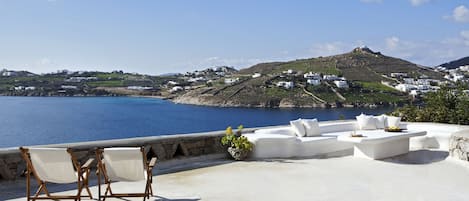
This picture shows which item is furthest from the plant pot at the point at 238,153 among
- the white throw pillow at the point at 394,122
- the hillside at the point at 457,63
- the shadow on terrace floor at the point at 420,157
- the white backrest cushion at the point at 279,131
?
the hillside at the point at 457,63

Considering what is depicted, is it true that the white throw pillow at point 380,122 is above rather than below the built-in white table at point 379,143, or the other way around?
above

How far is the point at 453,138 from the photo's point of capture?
830cm

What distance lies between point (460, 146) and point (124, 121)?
5228cm

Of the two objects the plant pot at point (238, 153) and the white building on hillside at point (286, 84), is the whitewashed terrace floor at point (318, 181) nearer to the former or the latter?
the plant pot at point (238, 153)

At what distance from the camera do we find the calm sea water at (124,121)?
4278 centimetres

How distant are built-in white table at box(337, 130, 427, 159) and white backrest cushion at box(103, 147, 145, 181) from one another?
4399mm

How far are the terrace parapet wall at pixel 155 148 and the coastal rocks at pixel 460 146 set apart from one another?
359 centimetres

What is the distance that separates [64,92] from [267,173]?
324ft

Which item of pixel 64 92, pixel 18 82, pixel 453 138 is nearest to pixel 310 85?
pixel 64 92

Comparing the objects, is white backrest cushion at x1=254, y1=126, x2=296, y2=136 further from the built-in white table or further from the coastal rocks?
the coastal rocks

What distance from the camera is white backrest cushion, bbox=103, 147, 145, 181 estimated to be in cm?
463

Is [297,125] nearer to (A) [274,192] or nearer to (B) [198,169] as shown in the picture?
(B) [198,169]

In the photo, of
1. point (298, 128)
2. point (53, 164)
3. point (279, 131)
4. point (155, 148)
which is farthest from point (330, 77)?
point (53, 164)

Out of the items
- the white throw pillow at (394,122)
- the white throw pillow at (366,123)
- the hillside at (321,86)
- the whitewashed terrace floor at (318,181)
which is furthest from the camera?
the hillside at (321,86)
